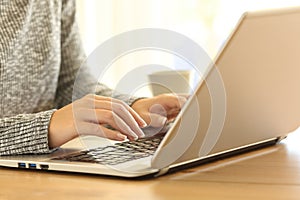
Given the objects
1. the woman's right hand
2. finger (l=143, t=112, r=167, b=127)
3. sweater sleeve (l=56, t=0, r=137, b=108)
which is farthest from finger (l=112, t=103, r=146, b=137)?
sweater sleeve (l=56, t=0, r=137, b=108)

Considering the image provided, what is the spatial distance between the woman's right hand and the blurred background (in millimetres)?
2085

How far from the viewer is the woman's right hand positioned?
38.8 inches

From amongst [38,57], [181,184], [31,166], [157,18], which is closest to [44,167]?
[31,166]

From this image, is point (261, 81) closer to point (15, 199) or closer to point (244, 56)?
point (244, 56)

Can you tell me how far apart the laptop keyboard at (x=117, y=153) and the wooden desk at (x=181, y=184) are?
44 mm

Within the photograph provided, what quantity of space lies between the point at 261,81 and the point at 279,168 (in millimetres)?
144

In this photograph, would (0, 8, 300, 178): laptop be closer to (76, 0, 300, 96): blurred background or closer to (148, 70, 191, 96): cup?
(148, 70, 191, 96): cup

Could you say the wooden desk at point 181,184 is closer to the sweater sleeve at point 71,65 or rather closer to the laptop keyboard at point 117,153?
the laptop keyboard at point 117,153

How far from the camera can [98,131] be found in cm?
100

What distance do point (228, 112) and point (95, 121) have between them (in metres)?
0.24

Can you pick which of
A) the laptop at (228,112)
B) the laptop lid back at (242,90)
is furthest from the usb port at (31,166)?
the laptop lid back at (242,90)

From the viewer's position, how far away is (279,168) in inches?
36.3

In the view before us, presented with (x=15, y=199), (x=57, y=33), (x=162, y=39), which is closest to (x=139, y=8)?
(x=57, y=33)

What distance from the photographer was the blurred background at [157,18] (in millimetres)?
3184
